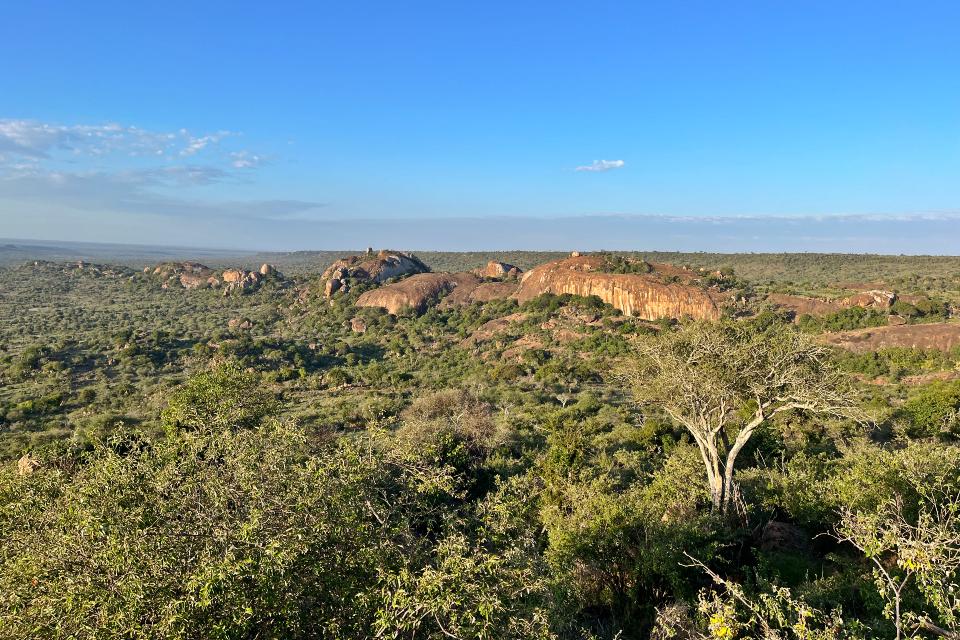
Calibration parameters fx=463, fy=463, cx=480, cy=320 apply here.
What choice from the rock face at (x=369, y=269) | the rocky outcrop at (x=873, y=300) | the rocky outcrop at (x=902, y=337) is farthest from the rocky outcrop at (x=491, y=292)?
the rocky outcrop at (x=873, y=300)

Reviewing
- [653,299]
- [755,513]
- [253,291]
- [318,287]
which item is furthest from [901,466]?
[253,291]

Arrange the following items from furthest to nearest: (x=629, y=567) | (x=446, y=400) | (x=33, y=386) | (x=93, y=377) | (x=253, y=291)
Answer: (x=253, y=291) < (x=93, y=377) < (x=33, y=386) < (x=446, y=400) < (x=629, y=567)

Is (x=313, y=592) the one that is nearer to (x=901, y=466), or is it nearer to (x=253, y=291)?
(x=901, y=466)

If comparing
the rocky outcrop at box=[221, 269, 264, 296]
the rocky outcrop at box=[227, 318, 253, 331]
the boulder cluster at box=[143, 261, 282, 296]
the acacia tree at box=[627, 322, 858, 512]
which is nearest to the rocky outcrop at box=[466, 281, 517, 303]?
the rocky outcrop at box=[227, 318, 253, 331]

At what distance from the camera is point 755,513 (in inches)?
587

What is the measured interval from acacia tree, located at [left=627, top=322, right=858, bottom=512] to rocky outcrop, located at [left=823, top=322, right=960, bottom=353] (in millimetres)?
36991

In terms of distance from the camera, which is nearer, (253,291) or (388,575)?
(388,575)

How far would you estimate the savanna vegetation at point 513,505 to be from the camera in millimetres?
6199

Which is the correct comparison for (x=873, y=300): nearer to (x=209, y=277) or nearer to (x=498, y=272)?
(x=498, y=272)

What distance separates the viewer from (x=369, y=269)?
95625mm

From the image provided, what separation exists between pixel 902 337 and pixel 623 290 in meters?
28.5

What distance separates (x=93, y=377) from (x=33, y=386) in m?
4.80

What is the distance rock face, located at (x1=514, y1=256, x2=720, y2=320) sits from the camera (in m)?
57.9

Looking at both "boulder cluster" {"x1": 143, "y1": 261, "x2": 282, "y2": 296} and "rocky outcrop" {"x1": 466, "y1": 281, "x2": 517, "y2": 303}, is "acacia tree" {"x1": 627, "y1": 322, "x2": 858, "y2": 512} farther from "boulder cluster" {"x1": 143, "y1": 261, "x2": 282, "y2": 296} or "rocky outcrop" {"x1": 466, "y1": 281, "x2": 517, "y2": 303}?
"boulder cluster" {"x1": 143, "y1": 261, "x2": 282, "y2": 296}
